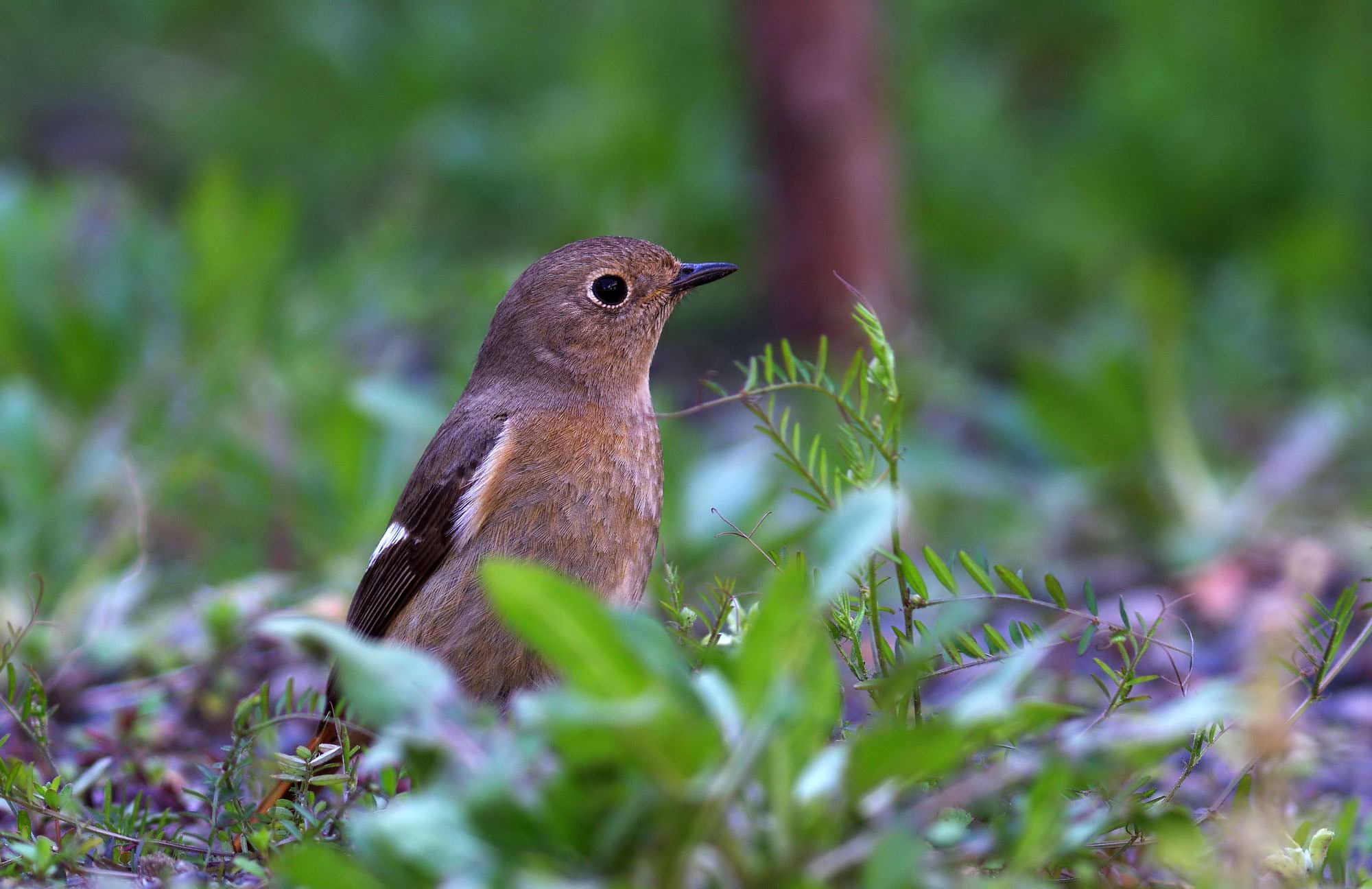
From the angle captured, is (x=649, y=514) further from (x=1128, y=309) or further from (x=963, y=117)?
(x=963, y=117)

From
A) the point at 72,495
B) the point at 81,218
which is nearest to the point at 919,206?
the point at 81,218

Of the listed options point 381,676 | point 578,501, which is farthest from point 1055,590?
point 578,501

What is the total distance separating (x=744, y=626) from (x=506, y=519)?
4.00ft

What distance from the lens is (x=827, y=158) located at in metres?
8.80

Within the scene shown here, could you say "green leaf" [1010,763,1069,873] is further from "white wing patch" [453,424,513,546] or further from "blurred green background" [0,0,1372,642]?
"blurred green background" [0,0,1372,642]

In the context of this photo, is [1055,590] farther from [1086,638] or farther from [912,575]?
[912,575]

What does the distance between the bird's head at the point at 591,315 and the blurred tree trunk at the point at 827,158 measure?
13.8 ft

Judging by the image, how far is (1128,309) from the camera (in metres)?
7.91

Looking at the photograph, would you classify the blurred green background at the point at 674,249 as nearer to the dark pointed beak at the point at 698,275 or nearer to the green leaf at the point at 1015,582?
the dark pointed beak at the point at 698,275

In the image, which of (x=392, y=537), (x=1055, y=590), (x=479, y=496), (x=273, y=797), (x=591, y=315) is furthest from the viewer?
(x=591, y=315)

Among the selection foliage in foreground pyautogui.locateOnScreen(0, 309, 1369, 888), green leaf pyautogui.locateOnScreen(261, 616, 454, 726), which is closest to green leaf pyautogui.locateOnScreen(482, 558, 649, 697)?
foliage in foreground pyautogui.locateOnScreen(0, 309, 1369, 888)

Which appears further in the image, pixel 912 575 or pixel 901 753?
pixel 912 575

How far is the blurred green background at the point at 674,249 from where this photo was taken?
583 centimetres

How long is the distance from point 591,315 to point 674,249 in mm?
4907
